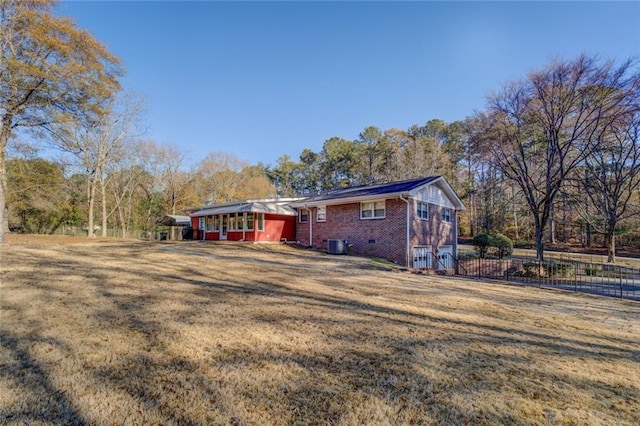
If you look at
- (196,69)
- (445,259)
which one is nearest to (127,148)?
(196,69)

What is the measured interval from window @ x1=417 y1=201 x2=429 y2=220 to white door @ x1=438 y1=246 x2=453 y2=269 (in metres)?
2.74

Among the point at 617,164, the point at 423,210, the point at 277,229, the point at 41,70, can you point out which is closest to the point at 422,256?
the point at 423,210

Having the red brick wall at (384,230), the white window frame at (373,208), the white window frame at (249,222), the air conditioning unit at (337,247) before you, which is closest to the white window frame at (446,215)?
the red brick wall at (384,230)

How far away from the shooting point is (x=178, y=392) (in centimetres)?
282

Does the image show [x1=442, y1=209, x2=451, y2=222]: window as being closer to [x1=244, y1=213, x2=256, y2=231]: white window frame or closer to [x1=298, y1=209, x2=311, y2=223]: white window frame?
[x1=298, y1=209, x2=311, y2=223]: white window frame

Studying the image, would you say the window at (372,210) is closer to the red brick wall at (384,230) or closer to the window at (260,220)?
the red brick wall at (384,230)

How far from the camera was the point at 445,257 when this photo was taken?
1941 cm

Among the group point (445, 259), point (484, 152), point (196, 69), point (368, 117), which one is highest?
point (368, 117)

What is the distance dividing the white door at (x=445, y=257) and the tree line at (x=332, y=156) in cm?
594

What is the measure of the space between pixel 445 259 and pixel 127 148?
29171 millimetres

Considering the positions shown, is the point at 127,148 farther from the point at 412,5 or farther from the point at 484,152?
the point at 484,152

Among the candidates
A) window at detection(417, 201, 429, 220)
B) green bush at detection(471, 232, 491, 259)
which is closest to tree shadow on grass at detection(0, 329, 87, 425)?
window at detection(417, 201, 429, 220)

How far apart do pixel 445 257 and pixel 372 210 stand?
6319mm

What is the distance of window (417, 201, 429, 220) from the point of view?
1692cm
